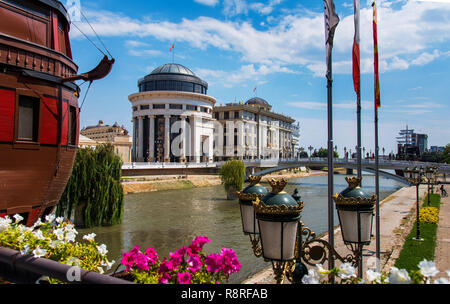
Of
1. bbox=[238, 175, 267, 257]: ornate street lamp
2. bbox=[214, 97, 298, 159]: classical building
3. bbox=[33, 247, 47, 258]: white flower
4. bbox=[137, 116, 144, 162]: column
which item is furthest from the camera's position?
bbox=[214, 97, 298, 159]: classical building

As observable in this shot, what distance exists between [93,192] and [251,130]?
7940 centimetres

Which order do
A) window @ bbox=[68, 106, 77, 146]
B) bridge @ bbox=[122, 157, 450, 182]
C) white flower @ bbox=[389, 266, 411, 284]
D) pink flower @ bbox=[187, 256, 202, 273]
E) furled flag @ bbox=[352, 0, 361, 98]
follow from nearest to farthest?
white flower @ bbox=[389, 266, 411, 284] → pink flower @ bbox=[187, 256, 202, 273] → furled flag @ bbox=[352, 0, 361, 98] → window @ bbox=[68, 106, 77, 146] → bridge @ bbox=[122, 157, 450, 182]

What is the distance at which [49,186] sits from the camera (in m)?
8.29

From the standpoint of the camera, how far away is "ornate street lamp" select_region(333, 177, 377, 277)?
14.4ft

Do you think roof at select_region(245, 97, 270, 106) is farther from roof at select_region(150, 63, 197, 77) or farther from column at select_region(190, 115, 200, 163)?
column at select_region(190, 115, 200, 163)

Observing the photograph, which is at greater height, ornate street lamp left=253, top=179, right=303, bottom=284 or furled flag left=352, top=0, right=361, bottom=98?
furled flag left=352, top=0, right=361, bottom=98

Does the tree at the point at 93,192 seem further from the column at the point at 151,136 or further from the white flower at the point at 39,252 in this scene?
the column at the point at 151,136

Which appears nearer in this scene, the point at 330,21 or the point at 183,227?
the point at 330,21

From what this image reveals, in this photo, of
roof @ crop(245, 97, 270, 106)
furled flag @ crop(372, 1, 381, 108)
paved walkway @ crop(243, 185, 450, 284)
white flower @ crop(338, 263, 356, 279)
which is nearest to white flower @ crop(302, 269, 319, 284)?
white flower @ crop(338, 263, 356, 279)

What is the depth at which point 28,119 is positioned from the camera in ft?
25.3

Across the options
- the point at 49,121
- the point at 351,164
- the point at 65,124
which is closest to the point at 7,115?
the point at 49,121

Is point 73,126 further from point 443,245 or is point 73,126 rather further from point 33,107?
point 443,245

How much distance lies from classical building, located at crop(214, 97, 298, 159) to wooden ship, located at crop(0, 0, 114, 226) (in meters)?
84.5

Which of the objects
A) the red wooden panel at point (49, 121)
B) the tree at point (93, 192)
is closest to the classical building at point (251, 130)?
the tree at point (93, 192)
